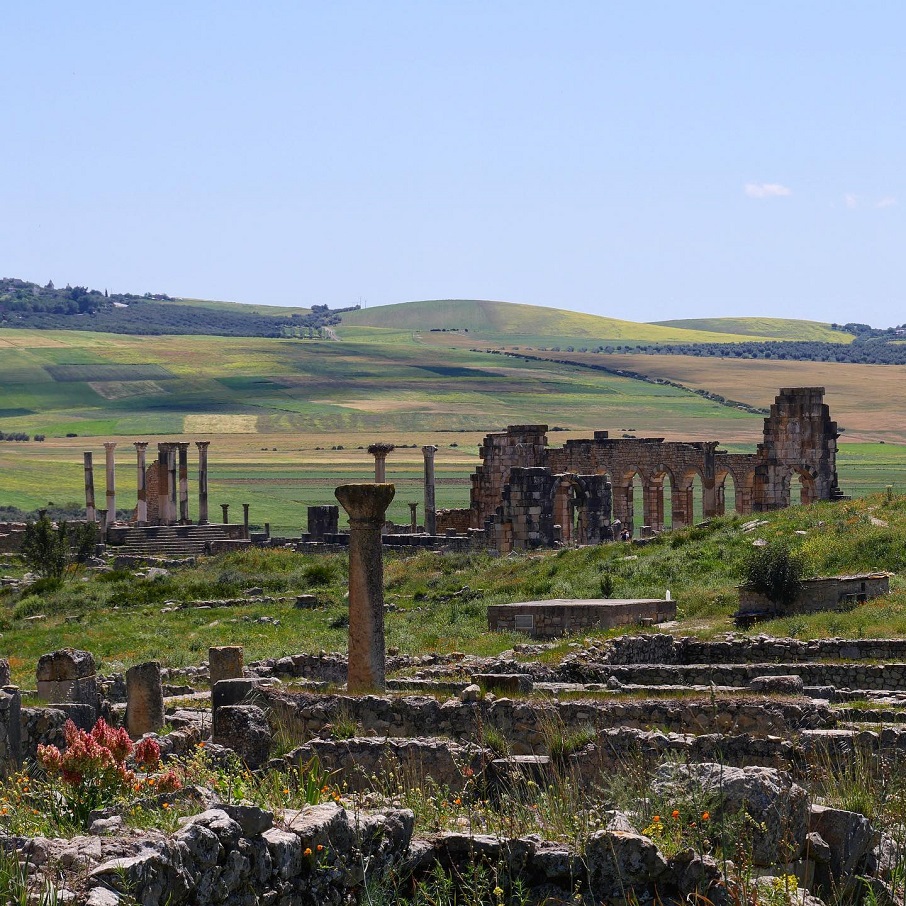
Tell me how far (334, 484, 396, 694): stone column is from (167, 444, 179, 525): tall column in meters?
51.0

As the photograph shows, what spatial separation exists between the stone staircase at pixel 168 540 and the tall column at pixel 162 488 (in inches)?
157

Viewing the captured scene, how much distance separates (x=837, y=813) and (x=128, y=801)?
3648mm

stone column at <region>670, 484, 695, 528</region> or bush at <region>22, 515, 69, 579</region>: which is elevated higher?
stone column at <region>670, 484, 695, 528</region>

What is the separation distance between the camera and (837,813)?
844 centimetres

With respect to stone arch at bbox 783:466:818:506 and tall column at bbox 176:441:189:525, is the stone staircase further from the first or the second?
stone arch at bbox 783:466:818:506

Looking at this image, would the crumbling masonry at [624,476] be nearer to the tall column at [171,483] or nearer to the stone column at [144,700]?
the tall column at [171,483]

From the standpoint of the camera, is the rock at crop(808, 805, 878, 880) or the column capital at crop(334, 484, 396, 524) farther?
the column capital at crop(334, 484, 396, 524)

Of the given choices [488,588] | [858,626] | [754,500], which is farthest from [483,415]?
[858,626]

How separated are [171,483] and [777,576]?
152ft

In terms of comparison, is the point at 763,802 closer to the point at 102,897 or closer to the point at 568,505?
the point at 102,897

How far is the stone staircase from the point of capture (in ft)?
194

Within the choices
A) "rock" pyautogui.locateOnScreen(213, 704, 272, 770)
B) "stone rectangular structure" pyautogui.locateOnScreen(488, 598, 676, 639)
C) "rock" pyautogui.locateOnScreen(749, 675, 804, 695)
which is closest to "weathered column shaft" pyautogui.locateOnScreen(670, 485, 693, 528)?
"stone rectangular structure" pyautogui.locateOnScreen(488, 598, 676, 639)

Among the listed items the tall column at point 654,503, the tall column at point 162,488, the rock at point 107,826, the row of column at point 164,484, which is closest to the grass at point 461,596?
the rock at point 107,826

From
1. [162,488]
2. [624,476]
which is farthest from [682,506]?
[162,488]
